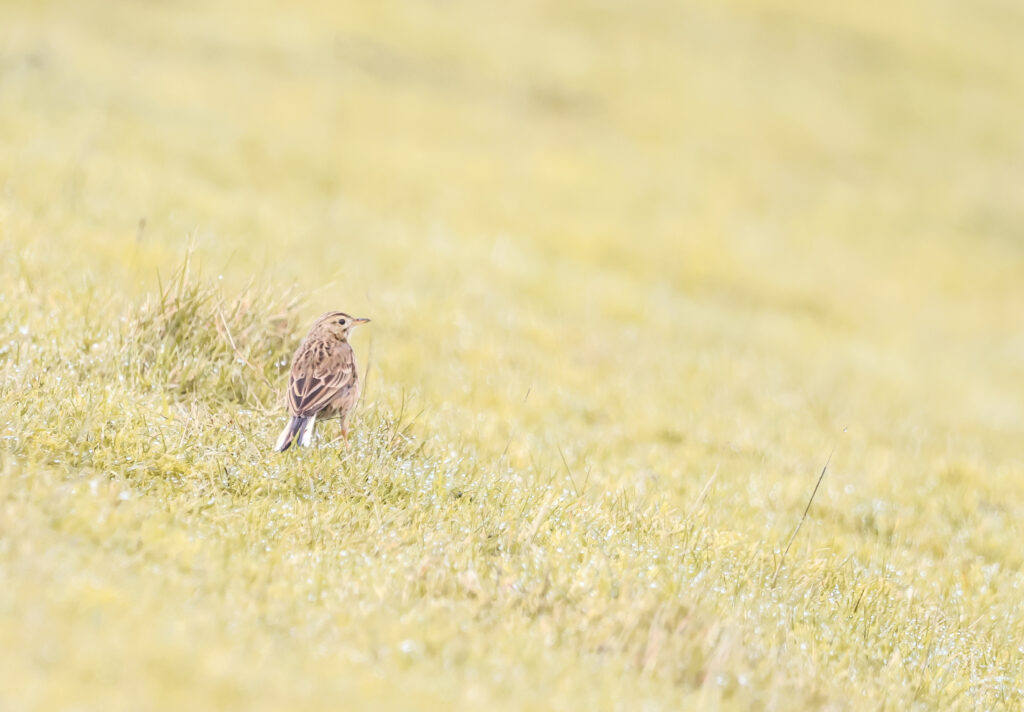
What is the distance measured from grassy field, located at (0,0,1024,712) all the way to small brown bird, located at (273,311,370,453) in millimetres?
218

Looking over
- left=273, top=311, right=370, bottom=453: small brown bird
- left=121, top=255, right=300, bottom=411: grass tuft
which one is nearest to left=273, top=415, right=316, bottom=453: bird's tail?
left=273, top=311, right=370, bottom=453: small brown bird

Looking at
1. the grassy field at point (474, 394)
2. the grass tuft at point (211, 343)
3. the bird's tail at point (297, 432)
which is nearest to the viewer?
the grassy field at point (474, 394)

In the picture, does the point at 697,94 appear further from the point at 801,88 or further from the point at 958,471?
the point at 958,471

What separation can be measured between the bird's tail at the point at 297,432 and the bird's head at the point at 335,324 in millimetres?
838

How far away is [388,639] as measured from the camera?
4820 mm

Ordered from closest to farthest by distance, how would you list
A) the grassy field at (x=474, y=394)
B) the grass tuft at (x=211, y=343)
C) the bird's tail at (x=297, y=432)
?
the grassy field at (x=474, y=394)
the bird's tail at (x=297, y=432)
the grass tuft at (x=211, y=343)

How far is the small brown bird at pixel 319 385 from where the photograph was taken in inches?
249

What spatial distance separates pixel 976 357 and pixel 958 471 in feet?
32.6

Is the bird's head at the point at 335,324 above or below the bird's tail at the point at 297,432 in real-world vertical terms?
above

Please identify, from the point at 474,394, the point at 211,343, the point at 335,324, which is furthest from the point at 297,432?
the point at 474,394

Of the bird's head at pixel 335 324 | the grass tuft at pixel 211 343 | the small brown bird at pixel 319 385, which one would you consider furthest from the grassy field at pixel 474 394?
the bird's head at pixel 335 324

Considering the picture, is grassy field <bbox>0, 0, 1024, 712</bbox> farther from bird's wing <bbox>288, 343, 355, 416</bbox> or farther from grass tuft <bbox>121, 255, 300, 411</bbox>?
bird's wing <bbox>288, 343, 355, 416</bbox>

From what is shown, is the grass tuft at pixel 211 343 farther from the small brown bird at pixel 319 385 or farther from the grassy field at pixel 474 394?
the small brown bird at pixel 319 385

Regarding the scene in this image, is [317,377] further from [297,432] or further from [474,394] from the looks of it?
[474,394]
